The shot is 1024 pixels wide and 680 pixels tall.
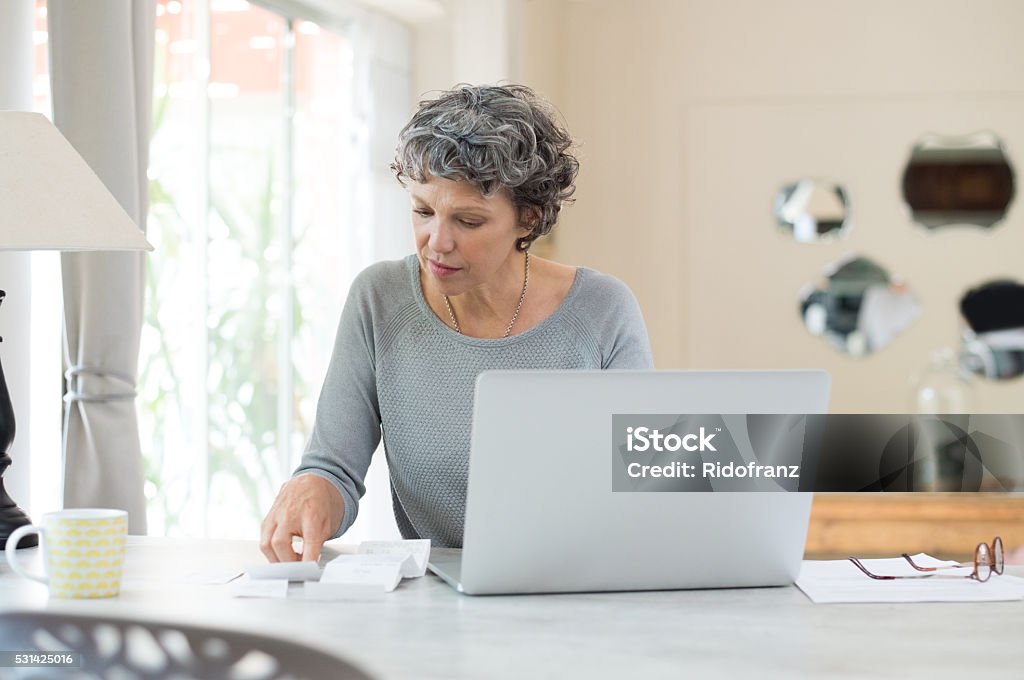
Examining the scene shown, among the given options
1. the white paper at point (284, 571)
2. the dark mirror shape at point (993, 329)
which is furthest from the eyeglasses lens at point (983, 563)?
the dark mirror shape at point (993, 329)

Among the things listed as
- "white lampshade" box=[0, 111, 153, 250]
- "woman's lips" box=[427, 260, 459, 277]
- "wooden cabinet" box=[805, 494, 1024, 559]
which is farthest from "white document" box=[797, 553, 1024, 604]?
"wooden cabinet" box=[805, 494, 1024, 559]

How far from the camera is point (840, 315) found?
436 cm

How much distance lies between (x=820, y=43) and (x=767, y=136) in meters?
0.39

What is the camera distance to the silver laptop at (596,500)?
1.20 meters

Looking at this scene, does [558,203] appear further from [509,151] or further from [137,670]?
[137,670]

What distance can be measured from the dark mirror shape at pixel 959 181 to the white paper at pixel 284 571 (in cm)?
354

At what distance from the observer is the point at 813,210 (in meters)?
4.40

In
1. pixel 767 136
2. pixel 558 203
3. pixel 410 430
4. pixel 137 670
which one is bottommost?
pixel 137 670

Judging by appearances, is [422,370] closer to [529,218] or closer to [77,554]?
[529,218]

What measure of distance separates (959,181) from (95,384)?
331cm

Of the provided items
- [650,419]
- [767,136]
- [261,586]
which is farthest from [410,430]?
[767,136]

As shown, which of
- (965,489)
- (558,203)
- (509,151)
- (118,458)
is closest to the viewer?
(509,151)

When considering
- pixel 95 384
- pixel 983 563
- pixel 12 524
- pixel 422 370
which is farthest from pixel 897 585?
pixel 95 384

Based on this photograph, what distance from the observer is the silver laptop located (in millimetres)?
1202
